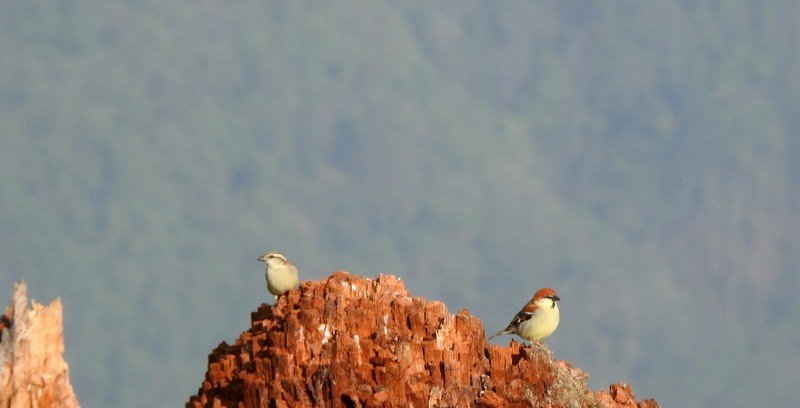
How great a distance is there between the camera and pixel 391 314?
22.2 metres

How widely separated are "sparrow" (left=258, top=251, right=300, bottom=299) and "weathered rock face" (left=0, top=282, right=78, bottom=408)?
7176 millimetres

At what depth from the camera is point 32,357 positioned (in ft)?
70.8

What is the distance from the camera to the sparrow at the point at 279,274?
28562 mm

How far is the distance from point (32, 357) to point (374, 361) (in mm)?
5179

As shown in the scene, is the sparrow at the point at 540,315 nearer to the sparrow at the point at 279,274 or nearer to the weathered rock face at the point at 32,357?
the sparrow at the point at 279,274

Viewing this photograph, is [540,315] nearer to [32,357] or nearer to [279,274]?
[279,274]

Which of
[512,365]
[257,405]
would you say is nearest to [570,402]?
[512,365]

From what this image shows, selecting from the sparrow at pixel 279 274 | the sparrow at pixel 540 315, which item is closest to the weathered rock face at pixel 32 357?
the sparrow at pixel 279 274

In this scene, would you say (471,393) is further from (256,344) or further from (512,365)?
(256,344)

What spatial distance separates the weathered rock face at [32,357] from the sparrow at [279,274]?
23.5ft

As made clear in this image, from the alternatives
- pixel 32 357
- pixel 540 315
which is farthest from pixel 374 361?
pixel 540 315

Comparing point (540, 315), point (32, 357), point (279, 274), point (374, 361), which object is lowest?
point (374, 361)

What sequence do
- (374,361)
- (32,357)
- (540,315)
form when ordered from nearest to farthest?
(374,361)
(32,357)
(540,315)

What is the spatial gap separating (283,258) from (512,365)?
7998mm
